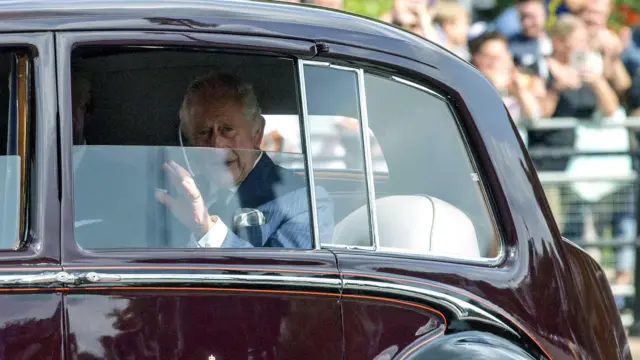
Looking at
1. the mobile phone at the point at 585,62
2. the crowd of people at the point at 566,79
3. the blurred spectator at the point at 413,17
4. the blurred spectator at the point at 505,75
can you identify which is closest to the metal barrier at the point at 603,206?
the crowd of people at the point at 566,79

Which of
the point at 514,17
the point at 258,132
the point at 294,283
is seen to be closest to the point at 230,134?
the point at 258,132

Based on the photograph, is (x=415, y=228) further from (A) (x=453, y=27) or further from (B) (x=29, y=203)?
(A) (x=453, y=27)

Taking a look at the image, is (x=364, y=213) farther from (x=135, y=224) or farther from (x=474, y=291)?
(x=135, y=224)

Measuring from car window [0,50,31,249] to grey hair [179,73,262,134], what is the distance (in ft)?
1.40

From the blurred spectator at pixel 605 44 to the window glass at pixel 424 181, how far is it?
16.8 ft

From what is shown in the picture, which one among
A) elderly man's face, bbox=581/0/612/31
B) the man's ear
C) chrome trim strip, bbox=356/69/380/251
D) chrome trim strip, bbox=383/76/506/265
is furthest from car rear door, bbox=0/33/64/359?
elderly man's face, bbox=581/0/612/31

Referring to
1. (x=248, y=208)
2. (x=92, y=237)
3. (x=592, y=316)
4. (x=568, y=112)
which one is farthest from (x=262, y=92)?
(x=568, y=112)

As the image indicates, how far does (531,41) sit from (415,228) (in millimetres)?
5092

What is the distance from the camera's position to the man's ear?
3496 mm

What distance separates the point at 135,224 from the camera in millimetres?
3318

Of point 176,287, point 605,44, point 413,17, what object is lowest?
point 176,287

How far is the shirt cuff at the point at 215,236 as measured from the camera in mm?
3364

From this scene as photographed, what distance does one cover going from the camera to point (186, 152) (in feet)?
11.2

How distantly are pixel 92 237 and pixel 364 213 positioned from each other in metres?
0.76
